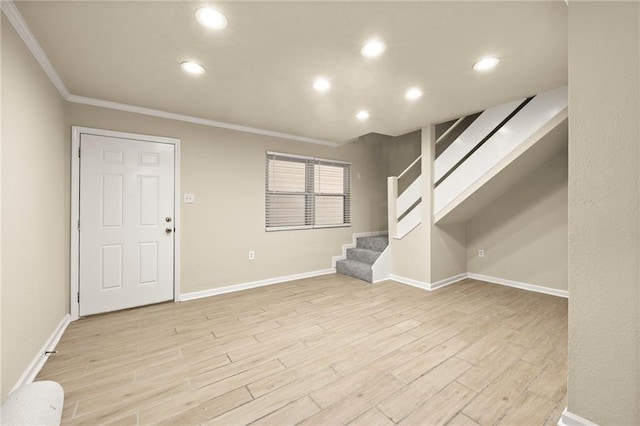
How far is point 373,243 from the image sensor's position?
5.03m

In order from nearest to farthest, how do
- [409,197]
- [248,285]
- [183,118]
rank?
[183,118], [248,285], [409,197]

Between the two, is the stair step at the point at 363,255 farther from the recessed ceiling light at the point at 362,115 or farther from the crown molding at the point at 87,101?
the recessed ceiling light at the point at 362,115

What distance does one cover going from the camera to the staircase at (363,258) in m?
4.42

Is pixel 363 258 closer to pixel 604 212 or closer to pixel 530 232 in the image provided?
pixel 530 232

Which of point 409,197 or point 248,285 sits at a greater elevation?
point 409,197

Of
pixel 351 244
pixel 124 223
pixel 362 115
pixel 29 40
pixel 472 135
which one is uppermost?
pixel 362 115

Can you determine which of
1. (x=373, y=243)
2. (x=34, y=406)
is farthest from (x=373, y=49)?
(x=373, y=243)

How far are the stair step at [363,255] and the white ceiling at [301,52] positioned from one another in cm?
240

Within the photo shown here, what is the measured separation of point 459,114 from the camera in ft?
11.4

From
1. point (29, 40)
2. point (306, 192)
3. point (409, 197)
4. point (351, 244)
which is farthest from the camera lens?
point (351, 244)

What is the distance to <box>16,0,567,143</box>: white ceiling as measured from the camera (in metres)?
1.66

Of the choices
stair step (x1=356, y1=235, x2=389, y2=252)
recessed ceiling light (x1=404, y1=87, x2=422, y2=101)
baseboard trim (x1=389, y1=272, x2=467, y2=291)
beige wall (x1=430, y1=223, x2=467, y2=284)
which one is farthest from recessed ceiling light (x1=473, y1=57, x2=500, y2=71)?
stair step (x1=356, y1=235, x2=389, y2=252)

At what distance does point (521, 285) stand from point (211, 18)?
4837 mm

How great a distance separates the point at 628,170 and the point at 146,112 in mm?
4215
